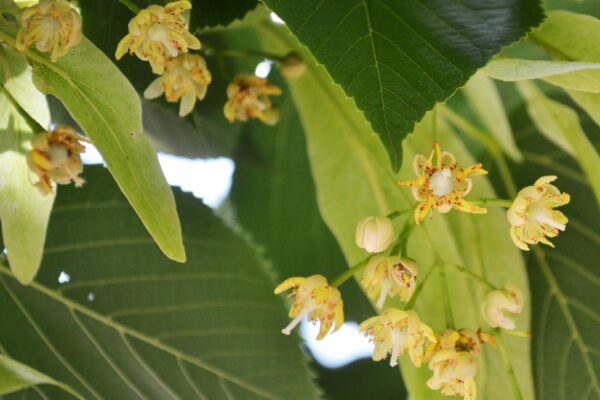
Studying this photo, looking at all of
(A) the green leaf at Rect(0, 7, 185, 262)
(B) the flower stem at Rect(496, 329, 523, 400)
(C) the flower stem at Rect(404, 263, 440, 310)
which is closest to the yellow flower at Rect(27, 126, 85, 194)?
(A) the green leaf at Rect(0, 7, 185, 262)

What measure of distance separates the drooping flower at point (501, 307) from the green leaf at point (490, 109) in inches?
8.9

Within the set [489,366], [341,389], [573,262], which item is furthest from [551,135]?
[341,389]

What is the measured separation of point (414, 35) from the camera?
719 millimetres

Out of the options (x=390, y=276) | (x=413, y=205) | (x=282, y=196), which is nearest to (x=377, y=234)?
(x=390, y=276)

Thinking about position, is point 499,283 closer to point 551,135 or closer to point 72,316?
point 551,135

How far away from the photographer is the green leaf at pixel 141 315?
34.9 inches

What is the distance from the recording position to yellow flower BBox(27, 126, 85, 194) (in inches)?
27.7

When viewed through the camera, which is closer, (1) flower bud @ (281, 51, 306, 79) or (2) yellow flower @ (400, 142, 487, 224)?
(2) yellow flower @ (400, 142, 487, 224)

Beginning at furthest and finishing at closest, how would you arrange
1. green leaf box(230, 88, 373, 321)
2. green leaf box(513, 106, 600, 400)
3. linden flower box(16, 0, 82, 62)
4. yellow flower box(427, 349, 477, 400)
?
green leaf box(230, 88, 373, 321)
green leaf box(513, 106, 600, 400)
yellow flower box(427, 349, 477, 400)
linden flower box(16, 0, 82, 62)

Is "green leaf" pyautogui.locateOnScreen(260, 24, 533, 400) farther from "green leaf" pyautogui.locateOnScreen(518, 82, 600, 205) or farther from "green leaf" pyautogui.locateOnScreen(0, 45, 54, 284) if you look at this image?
"green leaf" pyautogui.locateOnScreen(0, 45, 54, 284)

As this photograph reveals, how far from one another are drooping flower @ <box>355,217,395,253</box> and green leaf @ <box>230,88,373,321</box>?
20.0 inches

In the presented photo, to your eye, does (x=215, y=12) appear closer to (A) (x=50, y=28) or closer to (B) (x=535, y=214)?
(A) (x=50, y=28)

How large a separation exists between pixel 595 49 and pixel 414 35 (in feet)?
0.65

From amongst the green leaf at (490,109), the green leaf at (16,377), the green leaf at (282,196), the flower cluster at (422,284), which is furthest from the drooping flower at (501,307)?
the green leaf at (282,196)
